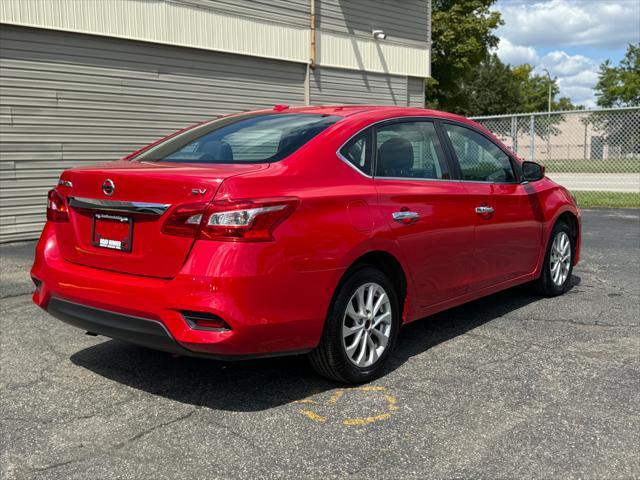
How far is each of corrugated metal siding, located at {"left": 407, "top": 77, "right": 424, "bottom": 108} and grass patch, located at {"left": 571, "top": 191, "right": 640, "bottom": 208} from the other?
4759 mm

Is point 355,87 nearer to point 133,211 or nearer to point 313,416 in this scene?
point 133,211

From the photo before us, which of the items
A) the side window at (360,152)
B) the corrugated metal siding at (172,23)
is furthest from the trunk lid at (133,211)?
the corrugated metal siding at (172,23)

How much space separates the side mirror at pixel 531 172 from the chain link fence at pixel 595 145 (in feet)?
33.0

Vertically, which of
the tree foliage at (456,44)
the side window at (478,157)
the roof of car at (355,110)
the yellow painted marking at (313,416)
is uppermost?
the tree foliage at (456,44)

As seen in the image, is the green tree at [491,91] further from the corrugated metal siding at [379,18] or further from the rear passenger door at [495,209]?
the rear passenger door at [495,209]

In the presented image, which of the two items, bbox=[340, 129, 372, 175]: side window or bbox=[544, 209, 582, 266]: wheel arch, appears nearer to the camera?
bbox=[340, 129, 372, 175]: side window

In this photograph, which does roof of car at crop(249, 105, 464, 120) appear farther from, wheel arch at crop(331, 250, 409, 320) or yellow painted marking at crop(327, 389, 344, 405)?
yellow painted marking at crop(327, 389, 344, 405)

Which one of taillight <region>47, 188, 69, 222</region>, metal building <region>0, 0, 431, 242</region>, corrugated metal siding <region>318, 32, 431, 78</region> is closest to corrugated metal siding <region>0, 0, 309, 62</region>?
metal building <region>0, 0, 431, 242</region>

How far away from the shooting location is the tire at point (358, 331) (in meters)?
3.86

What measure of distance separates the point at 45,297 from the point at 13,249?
6.65 meters

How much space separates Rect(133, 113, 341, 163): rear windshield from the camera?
13.1 ft

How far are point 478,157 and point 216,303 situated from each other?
285cm

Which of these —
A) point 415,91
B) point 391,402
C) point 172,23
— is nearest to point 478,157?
point 391,402

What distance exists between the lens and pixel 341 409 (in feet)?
12.2
